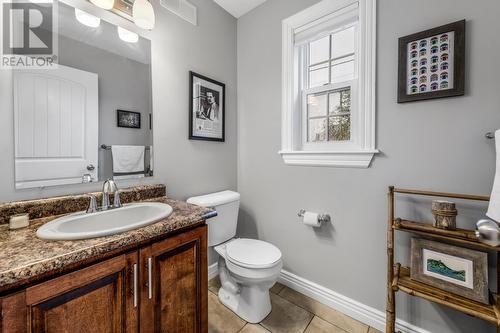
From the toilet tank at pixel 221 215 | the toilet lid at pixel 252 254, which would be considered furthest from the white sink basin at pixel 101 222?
the toilet lid at pixel 252 254

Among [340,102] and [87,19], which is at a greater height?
[87,19]

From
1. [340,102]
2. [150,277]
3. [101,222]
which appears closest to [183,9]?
[340,102]

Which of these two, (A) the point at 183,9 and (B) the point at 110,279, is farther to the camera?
(A) the point at 183,9

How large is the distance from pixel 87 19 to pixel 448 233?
223 centimetres

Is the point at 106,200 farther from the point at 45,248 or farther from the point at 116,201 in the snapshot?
the point at 45,248

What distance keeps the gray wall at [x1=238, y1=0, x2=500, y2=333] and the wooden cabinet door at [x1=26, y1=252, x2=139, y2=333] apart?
1.29 metres

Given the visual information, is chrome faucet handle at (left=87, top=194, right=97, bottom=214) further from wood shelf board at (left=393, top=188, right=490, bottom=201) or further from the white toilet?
wood shelf board at (left=393, top=188, right=490, bottom=201)

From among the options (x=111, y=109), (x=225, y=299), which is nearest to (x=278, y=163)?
(x=225, y=299)

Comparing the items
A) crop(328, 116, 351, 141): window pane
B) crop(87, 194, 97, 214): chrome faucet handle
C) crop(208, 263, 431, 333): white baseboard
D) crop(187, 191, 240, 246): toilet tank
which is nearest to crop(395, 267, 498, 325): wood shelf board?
crop(208, 263, 431, 333): white baseboard

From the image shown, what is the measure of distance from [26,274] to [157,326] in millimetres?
566

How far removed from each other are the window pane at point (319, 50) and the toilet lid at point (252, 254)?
1550 millimetres

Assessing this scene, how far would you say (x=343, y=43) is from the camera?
5.29 ft

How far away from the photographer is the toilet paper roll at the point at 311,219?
1578mm

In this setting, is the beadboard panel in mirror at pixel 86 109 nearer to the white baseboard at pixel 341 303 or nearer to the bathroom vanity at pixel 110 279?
the bathroom vanity at pixel 110 279
